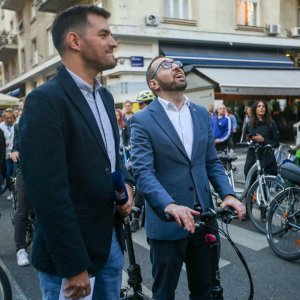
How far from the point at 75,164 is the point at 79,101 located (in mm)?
265

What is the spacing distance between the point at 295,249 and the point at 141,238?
6.13 ft

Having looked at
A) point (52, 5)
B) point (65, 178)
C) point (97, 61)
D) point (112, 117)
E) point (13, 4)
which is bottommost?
point (65, 178)

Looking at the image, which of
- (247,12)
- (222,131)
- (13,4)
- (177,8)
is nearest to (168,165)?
(222,131)

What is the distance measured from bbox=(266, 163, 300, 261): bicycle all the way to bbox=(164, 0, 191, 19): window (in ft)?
45.4

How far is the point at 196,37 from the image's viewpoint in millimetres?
17219

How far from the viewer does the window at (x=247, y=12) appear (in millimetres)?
18562

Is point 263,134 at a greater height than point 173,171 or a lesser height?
lesser

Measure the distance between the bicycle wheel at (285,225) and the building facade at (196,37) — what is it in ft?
34.1

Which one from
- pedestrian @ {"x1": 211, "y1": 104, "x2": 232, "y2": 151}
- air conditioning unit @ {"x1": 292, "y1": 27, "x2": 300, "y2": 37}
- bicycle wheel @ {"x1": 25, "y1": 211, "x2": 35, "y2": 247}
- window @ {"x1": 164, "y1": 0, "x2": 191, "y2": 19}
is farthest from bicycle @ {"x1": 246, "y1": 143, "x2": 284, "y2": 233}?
air conditioning unit @ {"x1": 292, "y1": 27, "x2": 300, "y2": 37}

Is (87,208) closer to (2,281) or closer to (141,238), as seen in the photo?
(2,281)

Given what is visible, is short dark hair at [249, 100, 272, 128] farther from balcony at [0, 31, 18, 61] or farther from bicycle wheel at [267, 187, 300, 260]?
balcony at [0, 31, 18, 61]

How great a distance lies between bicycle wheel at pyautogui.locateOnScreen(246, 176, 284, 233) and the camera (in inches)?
206

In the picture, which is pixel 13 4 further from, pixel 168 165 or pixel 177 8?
pixel 168 165

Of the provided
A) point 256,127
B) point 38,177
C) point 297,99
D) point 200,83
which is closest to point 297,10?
point 297,99
